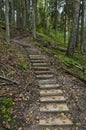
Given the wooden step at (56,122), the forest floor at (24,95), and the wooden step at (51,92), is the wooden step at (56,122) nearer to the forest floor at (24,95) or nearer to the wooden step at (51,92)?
the forest floor at (24,95)

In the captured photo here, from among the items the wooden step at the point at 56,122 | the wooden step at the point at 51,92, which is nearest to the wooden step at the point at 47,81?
the wooden step at the point at 51,92

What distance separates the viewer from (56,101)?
17.5ft

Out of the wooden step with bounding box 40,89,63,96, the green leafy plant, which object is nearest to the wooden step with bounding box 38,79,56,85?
the wooden step with bounding box 40,89,63,96

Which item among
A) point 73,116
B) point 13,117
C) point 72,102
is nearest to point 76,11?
point 72,102

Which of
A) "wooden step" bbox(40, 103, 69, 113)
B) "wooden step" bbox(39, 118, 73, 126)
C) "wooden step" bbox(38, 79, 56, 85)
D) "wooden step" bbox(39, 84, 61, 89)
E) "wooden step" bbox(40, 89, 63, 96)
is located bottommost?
"wooden step" bbox(39, 118, 73, 126)

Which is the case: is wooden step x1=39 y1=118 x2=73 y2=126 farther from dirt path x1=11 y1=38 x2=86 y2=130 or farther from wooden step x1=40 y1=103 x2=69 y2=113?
wooden step x1=40 y1=103 x2=69 y2=113

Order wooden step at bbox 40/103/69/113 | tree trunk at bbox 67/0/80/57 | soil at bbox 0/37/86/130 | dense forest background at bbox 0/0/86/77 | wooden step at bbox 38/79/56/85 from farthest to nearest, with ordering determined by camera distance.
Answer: dense forest background at bbox 0/0/86/77 → tree trunk at bbox 67/0/80/57 → wooden step at bbox 38/79/56/85 → wooden step at bbox 40/103/69/113 → soil at bbox 0/37/86/130

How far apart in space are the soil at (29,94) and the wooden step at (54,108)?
0.50ft

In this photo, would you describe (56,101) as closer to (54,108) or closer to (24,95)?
(54,108)

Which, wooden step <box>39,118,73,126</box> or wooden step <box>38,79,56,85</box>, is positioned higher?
wooden step <box>38,79,56,85</box>

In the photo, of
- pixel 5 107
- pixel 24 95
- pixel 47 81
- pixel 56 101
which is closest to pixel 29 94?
pixel 24 95

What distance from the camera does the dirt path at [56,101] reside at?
14.2ft

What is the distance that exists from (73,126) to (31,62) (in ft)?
15.5

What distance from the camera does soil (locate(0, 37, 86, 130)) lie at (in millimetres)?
4373
